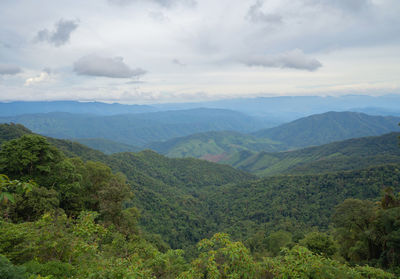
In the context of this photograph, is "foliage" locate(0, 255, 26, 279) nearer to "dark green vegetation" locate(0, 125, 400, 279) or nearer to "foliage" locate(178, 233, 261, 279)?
"dark green vegetation" locate(0, 125, 400, 279)

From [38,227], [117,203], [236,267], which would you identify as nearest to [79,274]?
[38,227]

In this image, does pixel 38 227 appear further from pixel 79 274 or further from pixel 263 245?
pixel 263 245

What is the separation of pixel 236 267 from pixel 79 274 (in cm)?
760

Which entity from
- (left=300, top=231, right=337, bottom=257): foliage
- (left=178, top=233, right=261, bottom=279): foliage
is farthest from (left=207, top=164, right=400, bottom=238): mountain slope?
(left=178, top=233, right=261, bottom=279): foliage

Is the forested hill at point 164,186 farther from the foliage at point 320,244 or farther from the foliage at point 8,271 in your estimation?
the foliage at point 8,271

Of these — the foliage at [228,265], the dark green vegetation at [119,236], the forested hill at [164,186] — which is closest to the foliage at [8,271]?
the dark green vegetation at [119,236]

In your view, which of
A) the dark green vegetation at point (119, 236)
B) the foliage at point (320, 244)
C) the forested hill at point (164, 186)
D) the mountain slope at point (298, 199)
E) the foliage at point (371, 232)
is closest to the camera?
the dark green vegetation at point (119, 236)

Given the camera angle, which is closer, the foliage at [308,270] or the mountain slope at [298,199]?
the foliage at [308,270]

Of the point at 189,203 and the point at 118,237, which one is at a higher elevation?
the point at 118,237

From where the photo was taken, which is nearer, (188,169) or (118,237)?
(118,237)

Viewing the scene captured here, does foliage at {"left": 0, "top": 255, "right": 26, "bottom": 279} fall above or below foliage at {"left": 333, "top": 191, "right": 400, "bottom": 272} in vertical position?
above

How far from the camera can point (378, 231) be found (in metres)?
22.9

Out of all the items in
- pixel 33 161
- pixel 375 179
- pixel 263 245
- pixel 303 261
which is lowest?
pixel 263 245

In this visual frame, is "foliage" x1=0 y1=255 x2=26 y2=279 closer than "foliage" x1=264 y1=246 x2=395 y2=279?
Yes
